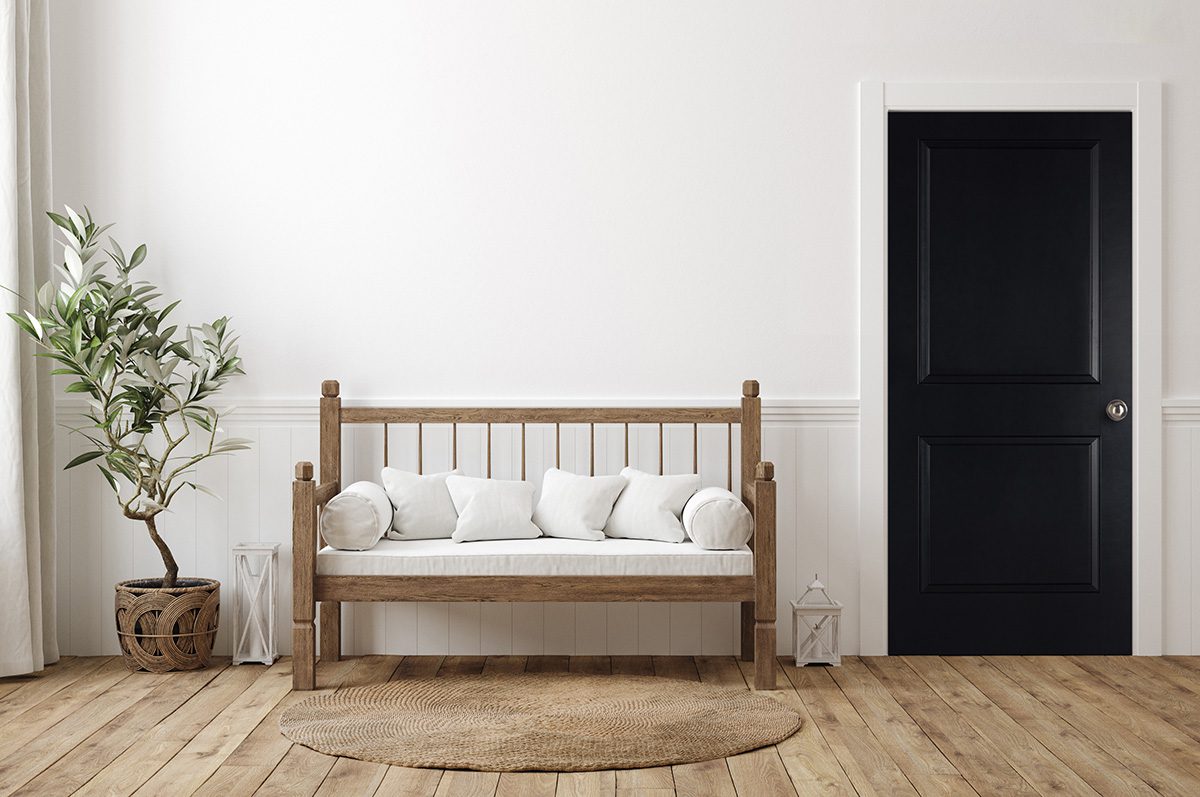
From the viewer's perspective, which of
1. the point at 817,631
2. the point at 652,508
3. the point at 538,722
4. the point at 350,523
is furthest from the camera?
the point at 817,631

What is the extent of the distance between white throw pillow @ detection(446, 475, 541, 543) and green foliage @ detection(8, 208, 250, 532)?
0.72m

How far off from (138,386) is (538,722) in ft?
5.40

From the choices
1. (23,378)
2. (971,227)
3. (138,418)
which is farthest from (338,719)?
(971,227)

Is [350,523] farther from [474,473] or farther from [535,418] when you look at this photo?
[535,418]

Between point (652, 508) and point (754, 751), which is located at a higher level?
point (652, 508)

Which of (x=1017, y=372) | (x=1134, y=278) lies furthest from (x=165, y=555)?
(x=1134, y=278)

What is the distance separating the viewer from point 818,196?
3586 mm

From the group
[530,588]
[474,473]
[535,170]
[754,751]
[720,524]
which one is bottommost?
[754,751]

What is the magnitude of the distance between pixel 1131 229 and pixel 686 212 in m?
1.46

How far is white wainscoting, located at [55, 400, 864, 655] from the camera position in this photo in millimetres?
3570

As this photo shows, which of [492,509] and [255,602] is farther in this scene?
[255,602]

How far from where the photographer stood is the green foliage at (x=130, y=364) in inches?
126

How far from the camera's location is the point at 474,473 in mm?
3586

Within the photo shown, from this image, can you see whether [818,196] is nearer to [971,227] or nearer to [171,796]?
[971,227]
